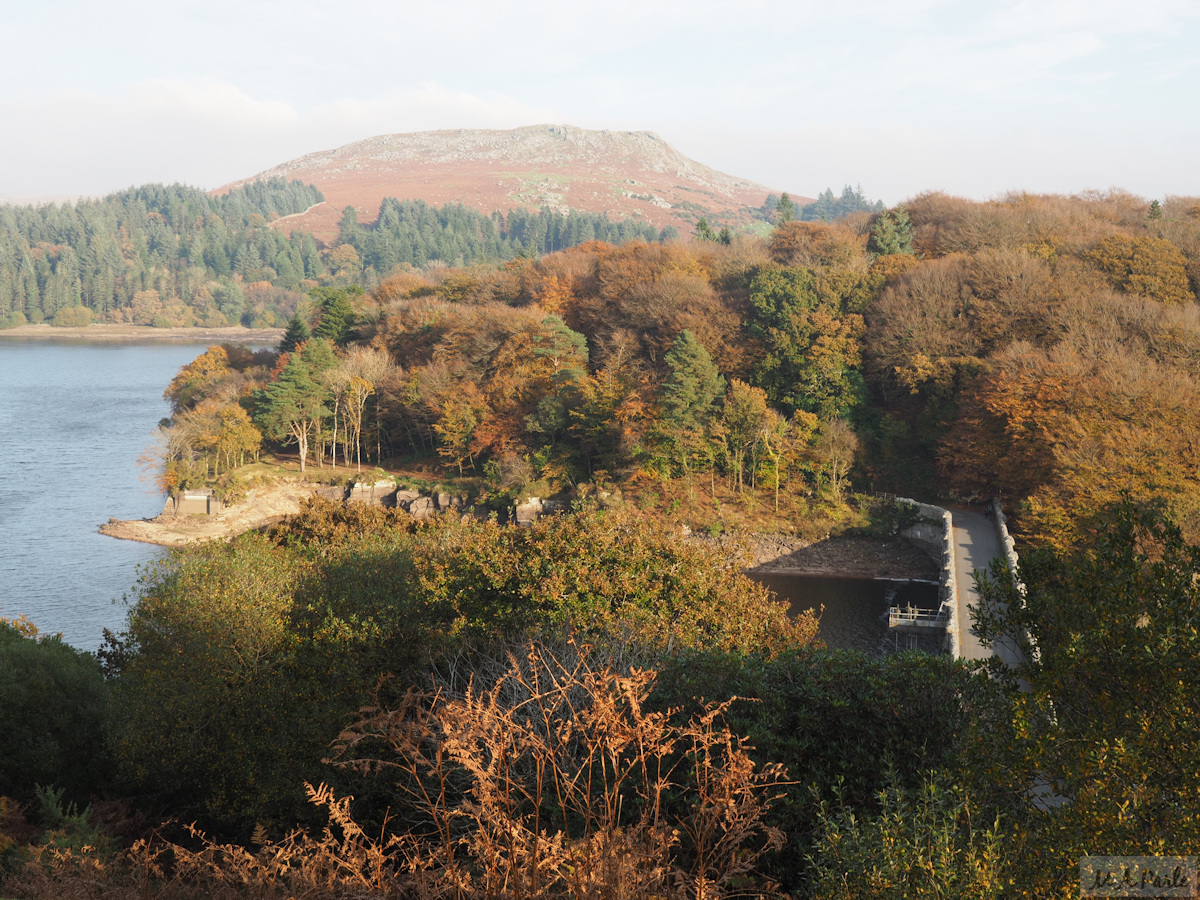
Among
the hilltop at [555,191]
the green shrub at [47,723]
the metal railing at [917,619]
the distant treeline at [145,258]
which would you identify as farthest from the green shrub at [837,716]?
the hilltop at [555,191]

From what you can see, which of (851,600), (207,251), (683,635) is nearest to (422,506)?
Result: (851,600)

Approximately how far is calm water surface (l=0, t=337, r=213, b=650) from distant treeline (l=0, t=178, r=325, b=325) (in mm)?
40670

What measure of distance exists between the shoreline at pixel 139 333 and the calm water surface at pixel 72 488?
28051mm

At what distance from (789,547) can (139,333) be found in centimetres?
10983

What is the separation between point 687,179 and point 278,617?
197 m

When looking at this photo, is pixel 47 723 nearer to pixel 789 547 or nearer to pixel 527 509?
pixel 527 509

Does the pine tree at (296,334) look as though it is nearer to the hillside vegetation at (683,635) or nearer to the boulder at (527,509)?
the hillside vegetation at (683,635)

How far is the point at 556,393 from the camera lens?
38781mm

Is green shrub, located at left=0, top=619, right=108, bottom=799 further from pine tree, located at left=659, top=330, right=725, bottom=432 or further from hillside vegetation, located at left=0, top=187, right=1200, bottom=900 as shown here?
pine tree, located at left=659, top=330, right=725, bottom=432

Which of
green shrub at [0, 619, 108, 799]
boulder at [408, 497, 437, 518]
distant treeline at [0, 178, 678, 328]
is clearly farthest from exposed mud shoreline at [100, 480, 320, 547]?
distant treeline at [0, 178, 678, 328]

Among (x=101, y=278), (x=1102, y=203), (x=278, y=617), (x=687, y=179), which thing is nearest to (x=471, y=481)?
(x=278, y=617)

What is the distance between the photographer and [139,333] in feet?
372

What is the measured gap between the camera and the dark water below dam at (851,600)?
24344 millimetres

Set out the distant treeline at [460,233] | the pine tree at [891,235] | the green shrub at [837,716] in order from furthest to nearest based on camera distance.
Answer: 1. the distant treeline at [460,233]
2. the pine tree at [891,235]
3. the green shrub at [837,716]
